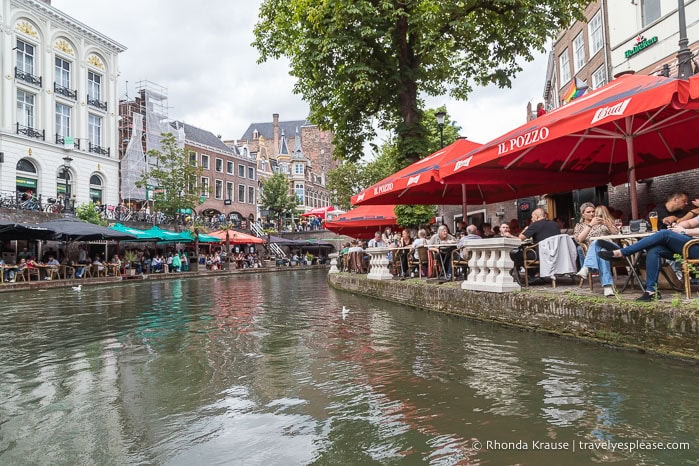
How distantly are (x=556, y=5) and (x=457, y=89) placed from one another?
469 centimetres

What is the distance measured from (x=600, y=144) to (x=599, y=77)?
572 inches

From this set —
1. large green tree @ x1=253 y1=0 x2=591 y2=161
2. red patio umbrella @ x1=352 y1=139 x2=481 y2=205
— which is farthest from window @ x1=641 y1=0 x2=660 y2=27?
red patio umbrella @ x1=352 y1=139 x2=481 y2=205

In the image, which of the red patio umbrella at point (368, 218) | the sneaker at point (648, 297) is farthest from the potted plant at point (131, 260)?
the sneaker at point (648, 297)

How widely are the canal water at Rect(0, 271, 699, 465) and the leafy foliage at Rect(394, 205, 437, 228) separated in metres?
8.60

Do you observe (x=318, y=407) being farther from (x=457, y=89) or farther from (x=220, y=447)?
(x=457, y=89)

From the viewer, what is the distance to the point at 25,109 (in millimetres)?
29547

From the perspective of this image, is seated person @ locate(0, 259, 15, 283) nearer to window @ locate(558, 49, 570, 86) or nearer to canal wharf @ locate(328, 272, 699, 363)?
canal wharf @ locate(328, 272, 699, 363)

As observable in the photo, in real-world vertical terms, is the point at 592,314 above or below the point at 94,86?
below

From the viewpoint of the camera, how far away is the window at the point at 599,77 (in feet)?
64.1

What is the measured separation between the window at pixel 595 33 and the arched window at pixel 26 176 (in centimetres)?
3125

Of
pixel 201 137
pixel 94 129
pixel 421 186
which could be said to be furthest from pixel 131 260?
pixel 201 137

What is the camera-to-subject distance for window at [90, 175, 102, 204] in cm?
3344

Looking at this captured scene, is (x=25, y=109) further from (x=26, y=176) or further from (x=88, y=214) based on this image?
(x=88, y=214)

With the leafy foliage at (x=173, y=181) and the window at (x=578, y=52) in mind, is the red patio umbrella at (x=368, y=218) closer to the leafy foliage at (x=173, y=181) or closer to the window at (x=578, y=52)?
the window at (x=578, y=52)
